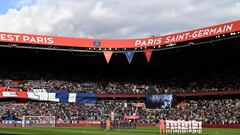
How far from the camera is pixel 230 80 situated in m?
72.9

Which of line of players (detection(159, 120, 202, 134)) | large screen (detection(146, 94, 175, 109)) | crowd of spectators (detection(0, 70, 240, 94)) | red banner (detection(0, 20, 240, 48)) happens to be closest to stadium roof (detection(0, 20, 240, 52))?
red banner (detection(0, 20, 240, 48))

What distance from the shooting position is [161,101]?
7756cm

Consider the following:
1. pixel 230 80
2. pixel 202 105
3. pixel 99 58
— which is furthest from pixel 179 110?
pixel 99 58

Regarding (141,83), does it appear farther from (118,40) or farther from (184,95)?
(118,40)

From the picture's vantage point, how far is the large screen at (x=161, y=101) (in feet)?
252

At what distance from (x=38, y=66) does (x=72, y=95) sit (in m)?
8.96

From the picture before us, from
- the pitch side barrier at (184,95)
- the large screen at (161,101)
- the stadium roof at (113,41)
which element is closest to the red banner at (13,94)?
the stadium roof at (113,41)

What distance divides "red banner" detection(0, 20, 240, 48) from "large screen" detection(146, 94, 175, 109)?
10.1 m

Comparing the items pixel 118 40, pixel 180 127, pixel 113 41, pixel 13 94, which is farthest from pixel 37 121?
Answer: pixel 180 127

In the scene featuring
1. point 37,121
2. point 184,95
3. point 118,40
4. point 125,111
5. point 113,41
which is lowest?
point 37,121

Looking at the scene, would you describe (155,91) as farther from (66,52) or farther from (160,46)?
(66,52)

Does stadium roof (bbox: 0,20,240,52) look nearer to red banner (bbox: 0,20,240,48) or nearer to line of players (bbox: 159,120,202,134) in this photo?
red banner (bbox: 0,20,240,48)

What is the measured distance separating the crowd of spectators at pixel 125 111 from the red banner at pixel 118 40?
10.8 meters

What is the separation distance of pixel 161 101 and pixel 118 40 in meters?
12.6
